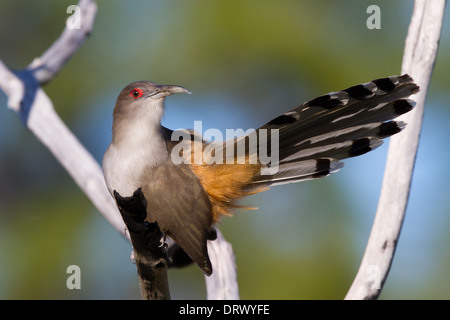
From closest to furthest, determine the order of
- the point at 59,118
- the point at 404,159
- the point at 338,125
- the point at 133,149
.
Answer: the point at 133,149
the point at 338,125
the point at 404,159
the point at 59,118

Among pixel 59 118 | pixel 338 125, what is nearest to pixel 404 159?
pixel 338 125

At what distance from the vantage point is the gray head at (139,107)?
9.00 feet

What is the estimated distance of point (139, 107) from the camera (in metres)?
2.80

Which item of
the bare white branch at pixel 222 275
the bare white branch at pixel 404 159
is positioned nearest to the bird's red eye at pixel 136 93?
the bare white branch at pixel 222 275

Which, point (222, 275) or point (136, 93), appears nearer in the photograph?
point (136, 93)

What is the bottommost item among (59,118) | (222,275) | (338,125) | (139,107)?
(222,275)

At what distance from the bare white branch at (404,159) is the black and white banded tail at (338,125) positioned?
425 millimetres

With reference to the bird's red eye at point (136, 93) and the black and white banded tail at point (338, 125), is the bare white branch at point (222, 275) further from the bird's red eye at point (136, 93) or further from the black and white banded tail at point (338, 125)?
the bird's red eye at point (136, 93)

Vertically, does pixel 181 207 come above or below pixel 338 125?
below

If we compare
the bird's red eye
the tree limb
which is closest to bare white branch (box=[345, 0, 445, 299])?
the tree limb

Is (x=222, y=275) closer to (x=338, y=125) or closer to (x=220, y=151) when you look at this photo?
(x=220, y=151)

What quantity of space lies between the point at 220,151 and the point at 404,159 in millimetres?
1035

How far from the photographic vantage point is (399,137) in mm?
3148
